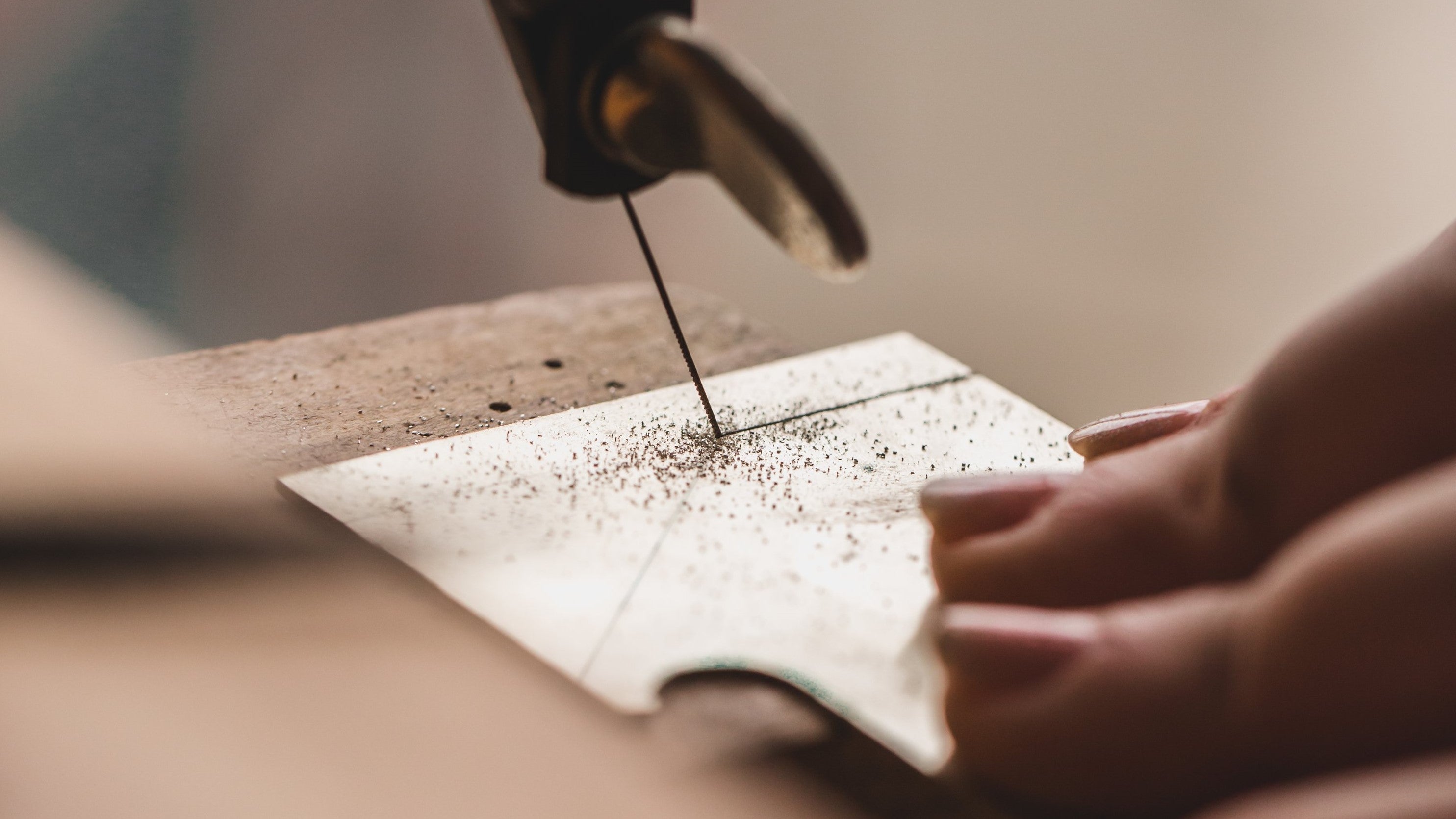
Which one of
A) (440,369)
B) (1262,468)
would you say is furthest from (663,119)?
(440,369)

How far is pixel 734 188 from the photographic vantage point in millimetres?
566

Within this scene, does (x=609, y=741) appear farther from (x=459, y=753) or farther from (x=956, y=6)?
(x=956, y=6)

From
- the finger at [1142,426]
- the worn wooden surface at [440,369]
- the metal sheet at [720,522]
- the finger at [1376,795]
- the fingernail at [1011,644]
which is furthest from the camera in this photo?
the worn wooden surface at [440,369]

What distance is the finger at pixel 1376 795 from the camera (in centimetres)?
35

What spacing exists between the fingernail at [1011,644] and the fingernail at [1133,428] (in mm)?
249

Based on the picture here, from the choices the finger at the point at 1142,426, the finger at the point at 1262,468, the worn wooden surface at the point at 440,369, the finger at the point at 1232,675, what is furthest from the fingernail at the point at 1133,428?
the worn wooden surface at the point at 440,369

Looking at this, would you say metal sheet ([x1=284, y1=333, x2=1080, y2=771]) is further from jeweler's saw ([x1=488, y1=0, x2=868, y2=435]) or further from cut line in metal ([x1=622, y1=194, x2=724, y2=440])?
jeweler's saw ([x1=488, y1=0, x2=868, y2=435])

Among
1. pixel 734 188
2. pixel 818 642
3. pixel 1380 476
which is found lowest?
pixel 818 642

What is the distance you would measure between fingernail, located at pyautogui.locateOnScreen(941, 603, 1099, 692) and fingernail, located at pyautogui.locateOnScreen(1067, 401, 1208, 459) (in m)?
0.25

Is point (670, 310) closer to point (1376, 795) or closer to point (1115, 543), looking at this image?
point (1115, 543)

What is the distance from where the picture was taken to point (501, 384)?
938mm

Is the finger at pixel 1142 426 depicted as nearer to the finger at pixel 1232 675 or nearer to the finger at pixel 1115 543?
the finger at pixel 1115 543

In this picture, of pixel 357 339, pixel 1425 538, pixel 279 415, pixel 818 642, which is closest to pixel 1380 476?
pixel 1425 538

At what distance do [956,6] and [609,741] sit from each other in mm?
1725
